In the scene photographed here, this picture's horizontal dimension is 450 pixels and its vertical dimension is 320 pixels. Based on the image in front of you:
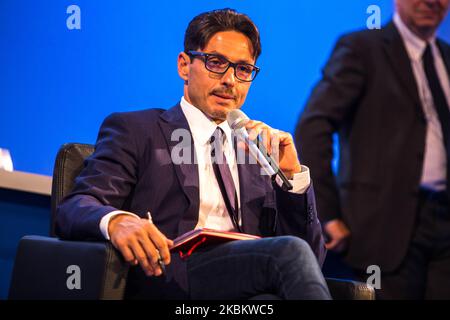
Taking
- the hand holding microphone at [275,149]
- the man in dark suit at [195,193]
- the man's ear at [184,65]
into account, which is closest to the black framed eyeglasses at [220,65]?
the man in dark suit at [195,193]

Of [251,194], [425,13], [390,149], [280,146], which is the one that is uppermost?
[425,13]

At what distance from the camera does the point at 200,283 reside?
1.56m

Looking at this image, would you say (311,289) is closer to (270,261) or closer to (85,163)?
(270,261)

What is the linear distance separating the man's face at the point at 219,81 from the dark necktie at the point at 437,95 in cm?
115

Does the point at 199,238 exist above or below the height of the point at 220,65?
below

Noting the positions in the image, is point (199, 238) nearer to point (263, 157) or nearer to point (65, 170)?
point (263, 157)

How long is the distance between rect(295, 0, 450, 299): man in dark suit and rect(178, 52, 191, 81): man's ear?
4.37ft

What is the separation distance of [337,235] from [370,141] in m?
0.09

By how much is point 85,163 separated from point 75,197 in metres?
0.15

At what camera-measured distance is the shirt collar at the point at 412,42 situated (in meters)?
0.57

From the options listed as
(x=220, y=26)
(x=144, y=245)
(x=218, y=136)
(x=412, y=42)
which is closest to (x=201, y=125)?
(x=218, y=136)

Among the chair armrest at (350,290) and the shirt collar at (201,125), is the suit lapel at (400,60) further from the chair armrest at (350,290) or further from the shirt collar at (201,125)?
the shirt collar at (201,125)

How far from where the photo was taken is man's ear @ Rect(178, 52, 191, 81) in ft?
6.20

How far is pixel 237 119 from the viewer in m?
1.45
